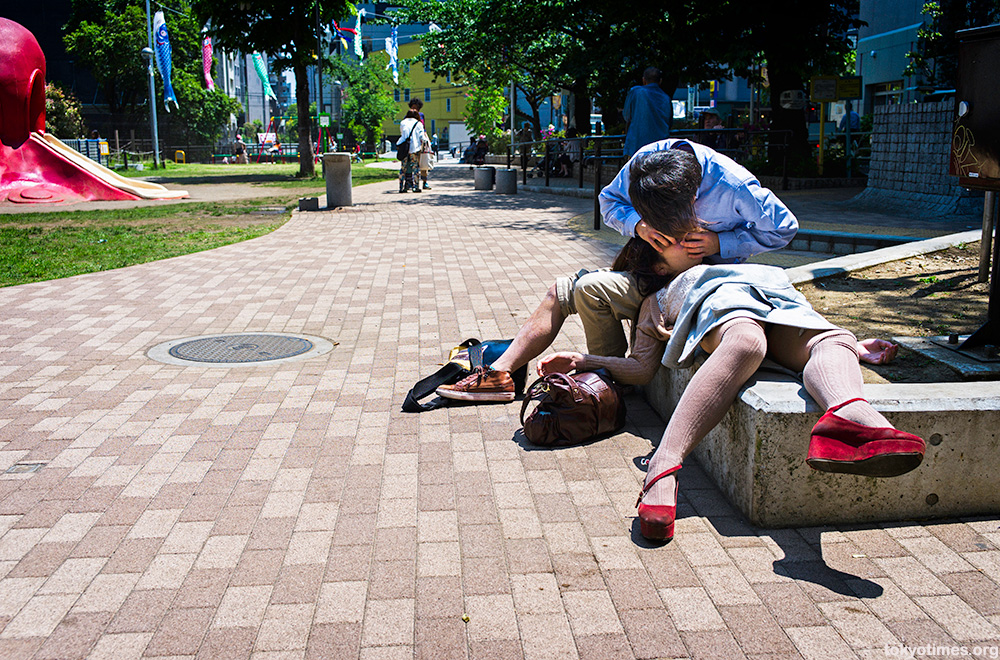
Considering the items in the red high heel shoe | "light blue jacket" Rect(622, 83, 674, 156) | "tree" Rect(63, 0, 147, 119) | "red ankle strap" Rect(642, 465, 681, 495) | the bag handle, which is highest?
"tree" Rect(63, 0, 147, 119)

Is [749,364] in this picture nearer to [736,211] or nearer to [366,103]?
[736,211]

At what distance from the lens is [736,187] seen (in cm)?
366

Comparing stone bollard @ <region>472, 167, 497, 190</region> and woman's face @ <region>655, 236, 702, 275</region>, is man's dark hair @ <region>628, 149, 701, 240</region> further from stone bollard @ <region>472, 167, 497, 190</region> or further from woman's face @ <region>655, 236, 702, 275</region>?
stone bollard @ <region>472, 167, 497, 190</region>

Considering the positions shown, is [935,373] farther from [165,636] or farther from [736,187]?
[165,636]

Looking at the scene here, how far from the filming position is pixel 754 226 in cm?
371

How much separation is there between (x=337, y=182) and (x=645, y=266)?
12571 mm

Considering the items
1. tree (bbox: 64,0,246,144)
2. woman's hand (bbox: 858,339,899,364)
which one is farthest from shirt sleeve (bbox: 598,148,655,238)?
tree (bbox: 64,0,246,144)

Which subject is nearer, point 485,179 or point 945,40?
point 945,40

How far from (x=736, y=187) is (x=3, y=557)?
308cm

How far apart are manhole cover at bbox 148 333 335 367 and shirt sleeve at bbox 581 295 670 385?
2.30 metres

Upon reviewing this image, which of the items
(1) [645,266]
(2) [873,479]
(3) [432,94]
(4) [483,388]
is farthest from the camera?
(3) [432,94]

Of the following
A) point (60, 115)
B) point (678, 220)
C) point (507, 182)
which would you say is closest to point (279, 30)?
point (507, 182)

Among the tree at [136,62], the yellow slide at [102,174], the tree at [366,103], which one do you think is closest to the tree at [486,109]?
the tree at [136,62]

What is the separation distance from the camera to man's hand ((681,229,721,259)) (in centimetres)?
374
